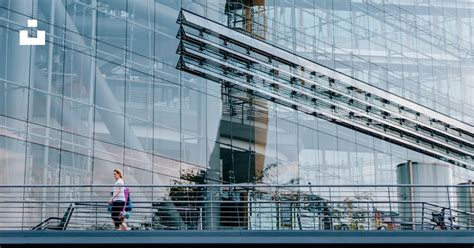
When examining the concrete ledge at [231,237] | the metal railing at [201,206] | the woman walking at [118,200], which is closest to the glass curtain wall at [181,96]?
the metal railing at [201,206]

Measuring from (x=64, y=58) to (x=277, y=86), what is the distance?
322 inches

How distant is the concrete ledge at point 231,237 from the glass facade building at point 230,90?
906cm

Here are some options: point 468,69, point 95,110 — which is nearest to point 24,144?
point 95,110

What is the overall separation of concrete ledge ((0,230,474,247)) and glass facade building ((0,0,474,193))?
9057 millimetres

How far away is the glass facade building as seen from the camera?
37.2 m

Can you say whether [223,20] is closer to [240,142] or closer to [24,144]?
[240,142]

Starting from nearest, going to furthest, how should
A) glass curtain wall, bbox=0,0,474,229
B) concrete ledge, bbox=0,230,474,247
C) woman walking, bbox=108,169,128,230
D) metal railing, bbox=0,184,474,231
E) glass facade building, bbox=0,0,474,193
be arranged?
concrete ledge, bbox=0,230,474,247 → woman walking, bbox=108,169,128,230 → metal railing, bbox=0,184,474,231 → glass curtain wall, bbox=0,0,474,229 → glass facade building, bbox=0,0,474,193

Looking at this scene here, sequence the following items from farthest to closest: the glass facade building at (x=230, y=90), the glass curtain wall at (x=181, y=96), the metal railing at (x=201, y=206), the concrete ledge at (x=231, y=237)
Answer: the glass facade building at (x=230, y=90), the glass curtain wall at (x=181, y=96), the metal railing at (x=201, y=206), the concrete ledge at (x=231, y=237)

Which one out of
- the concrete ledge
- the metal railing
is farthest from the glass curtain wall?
the concrete ledge

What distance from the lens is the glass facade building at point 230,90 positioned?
3716 cm

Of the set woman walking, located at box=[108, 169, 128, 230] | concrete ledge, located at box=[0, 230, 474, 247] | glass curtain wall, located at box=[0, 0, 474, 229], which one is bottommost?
concrete ledge, located at box=[0, 230, 474, 247]

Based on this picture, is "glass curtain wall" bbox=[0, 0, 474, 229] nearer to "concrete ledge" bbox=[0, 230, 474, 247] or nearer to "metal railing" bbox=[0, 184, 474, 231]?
"metal railing" bbox=[0, 184, 474, 231]

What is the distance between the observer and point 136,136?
127 feet

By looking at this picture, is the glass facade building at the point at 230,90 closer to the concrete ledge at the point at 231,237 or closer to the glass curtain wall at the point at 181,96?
the glass curtain wall at the point at 181,96
